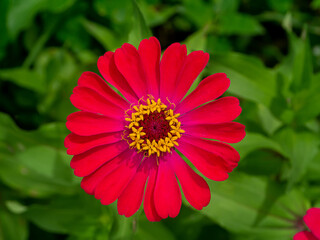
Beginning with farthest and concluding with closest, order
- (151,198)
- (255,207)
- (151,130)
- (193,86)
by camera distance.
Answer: (255,207) < (193,86) < (151,130) < (151,198)

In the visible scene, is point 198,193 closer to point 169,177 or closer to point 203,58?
point 169,177

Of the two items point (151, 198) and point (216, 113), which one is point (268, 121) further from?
point (151, 198)

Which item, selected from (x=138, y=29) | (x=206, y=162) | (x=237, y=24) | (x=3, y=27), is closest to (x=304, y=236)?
(x=206, y=162)

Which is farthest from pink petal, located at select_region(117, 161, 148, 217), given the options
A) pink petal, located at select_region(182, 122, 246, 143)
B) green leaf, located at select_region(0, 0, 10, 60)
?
green leaf, located at select_region(0, 0, 10, 60)

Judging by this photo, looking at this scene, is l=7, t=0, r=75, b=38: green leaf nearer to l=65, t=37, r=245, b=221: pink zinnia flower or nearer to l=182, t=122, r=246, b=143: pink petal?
l=65, t=37, r=245, b=221: pink zinnia flower

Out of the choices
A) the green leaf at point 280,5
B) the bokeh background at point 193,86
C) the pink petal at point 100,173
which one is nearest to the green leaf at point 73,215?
the bokeh background at point 193,86

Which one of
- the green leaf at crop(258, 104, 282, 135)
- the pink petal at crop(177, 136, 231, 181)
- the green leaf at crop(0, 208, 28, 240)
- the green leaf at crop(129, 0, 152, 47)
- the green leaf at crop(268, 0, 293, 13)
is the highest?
the green leaf at crop(268, 0, 293, 13)

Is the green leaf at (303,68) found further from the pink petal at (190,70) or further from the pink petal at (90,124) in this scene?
the pink petal at (90,124)
